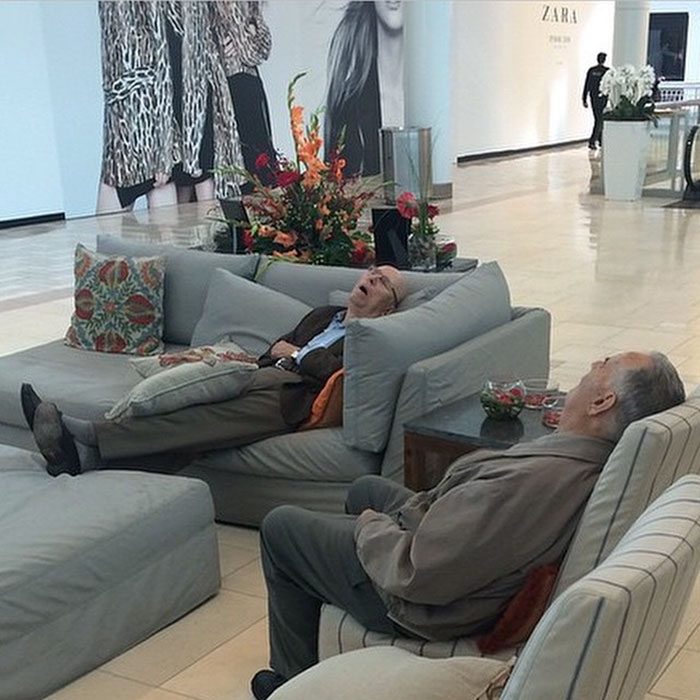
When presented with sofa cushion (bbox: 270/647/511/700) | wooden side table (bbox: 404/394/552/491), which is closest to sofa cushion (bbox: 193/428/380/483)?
wooden side table (bbox: 404/394/552/491)

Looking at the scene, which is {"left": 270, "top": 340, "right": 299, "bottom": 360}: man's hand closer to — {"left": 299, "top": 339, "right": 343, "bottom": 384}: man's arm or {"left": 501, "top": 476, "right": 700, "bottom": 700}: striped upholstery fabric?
{"left": 299, "top": 339, "right": 343, "bottom": 384}: man's arm

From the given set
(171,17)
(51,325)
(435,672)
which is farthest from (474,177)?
(435,672)

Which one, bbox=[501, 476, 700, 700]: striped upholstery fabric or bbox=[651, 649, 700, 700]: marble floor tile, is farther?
bbox=[651, 649, 700, 700]: marble floor tile

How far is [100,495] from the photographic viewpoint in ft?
9.52

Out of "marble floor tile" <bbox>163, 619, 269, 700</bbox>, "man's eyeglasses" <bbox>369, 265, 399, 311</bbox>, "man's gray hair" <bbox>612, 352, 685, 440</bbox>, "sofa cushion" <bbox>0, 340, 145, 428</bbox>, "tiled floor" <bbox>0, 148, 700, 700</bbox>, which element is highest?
"man's gray hair" <bbox>612, 352, 685, 440</bbox>

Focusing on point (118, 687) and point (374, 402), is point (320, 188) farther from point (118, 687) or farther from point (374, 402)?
point (118, 687)

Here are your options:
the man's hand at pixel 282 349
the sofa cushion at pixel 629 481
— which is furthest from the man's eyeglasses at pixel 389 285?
the sofa cushion at pixel 629 481

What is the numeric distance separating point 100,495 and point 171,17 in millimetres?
10647

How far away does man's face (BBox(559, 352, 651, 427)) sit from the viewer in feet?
6.70

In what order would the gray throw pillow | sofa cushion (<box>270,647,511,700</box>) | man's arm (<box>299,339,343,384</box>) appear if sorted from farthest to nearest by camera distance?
the gray throw pillow, man's arm (<box>299,339,343,384</box>), sofa cushion (<box>270,647,511,700</box>)

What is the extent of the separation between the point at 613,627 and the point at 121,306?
3.43 meters

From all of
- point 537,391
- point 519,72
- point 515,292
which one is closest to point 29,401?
point 537,391

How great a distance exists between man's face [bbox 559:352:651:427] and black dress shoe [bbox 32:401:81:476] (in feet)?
5.98

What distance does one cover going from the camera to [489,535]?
76.5 inches
